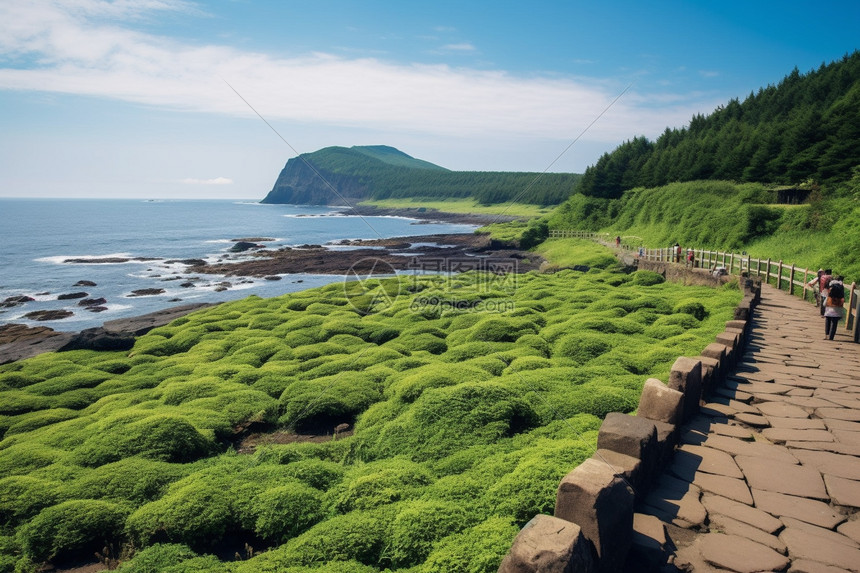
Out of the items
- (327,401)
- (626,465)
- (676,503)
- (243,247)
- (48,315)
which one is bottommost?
(48,315)

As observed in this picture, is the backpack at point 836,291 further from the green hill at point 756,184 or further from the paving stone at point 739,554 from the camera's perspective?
the paving stone at point 739,554

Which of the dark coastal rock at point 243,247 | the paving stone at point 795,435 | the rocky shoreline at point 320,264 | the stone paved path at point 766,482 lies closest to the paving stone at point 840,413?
the stone paved path at point 766,482

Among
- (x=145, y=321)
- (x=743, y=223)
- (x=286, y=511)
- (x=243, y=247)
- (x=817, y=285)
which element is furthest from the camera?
(x=243, y=247)

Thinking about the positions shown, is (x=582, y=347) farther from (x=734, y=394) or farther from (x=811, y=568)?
(x=811, y=568)

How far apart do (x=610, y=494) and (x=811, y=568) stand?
6.82 feet

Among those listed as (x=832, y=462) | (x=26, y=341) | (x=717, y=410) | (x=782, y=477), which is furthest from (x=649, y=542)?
(x=26, y=341)

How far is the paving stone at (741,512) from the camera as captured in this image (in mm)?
5148

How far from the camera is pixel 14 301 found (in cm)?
4425

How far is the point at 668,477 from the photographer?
614 cm

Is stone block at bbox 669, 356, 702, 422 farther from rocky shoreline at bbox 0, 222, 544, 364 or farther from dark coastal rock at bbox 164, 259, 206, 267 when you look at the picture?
dark coastal rock at bbox 164, 259, 206, 267

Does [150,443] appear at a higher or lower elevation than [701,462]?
lower

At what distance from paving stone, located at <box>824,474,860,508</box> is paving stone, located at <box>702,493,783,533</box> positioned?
1.10 metres

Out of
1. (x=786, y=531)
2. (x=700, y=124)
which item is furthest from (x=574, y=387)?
(x=700, y=124)

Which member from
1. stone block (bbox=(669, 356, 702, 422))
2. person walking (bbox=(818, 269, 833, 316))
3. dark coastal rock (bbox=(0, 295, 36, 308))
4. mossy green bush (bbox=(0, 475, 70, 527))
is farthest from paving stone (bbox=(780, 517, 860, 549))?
dark coastal rock (bbox=(0, 295, 36, 308))
